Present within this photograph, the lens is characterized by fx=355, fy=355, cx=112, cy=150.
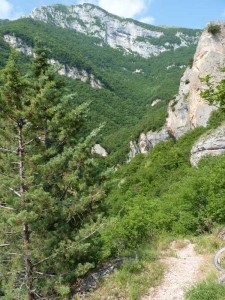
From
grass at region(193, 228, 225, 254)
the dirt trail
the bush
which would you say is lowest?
the dirt trail

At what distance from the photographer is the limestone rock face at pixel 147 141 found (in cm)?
6338

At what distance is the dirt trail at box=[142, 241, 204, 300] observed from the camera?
9883mm

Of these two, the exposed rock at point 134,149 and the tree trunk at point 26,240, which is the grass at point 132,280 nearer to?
the tree trunk at point 26,240

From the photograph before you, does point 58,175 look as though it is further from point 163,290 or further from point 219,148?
point 219,148

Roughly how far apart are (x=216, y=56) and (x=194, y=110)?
754cm

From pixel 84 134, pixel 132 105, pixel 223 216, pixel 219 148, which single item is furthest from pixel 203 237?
pixel 132 105

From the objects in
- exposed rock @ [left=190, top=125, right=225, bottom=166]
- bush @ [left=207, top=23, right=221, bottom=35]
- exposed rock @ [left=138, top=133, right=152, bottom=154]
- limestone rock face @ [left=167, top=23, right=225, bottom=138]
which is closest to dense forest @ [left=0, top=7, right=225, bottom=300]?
exposed rock @ [left=190, top=125, right=225, bottom=166]

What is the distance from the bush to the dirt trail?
40383mm

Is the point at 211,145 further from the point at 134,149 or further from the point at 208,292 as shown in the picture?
the point at 134,149

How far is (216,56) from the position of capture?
46.8m

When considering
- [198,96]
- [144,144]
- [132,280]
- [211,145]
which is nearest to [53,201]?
[132,280]

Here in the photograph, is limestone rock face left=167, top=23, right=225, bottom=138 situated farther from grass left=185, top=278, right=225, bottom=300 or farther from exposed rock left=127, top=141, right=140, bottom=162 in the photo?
grass left=185, top=278, right=225, bottom=300

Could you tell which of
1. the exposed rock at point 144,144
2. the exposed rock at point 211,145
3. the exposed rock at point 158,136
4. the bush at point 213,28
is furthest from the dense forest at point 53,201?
the exposed rock at point 144,144

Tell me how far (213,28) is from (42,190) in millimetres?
44114
